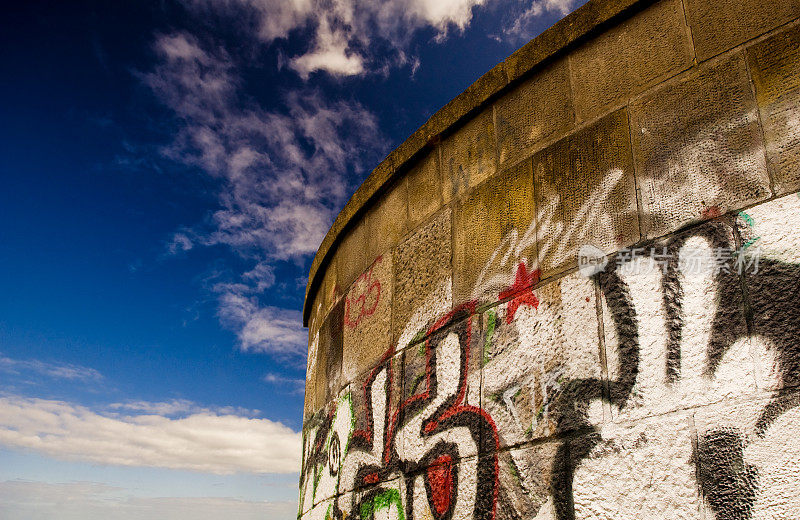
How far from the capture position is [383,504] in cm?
427

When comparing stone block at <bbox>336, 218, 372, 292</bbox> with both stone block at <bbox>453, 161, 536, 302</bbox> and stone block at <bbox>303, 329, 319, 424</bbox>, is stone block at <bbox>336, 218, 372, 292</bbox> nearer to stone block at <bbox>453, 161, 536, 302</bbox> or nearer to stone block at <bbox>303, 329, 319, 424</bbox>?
stone block at <bbox>303, 329, 319, 424</bbox>

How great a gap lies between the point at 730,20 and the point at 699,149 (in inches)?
25.2

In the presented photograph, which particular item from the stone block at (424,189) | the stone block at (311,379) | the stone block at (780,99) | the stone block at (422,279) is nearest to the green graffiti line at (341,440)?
the stone block at (311,379)

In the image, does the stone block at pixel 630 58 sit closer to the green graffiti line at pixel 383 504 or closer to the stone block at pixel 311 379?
the green graffiti line at pixel 383 504

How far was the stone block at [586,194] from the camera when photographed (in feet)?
10.2

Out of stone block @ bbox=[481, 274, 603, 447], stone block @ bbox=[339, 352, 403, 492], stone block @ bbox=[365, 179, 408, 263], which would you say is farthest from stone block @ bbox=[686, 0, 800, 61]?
stone block @ bbox=[339, 352, 403, 492]

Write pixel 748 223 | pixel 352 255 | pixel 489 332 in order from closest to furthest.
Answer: pixel 748 223 → pixel 489 332 → pixel 352 255

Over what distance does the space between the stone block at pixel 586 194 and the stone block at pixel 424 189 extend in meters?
1.05

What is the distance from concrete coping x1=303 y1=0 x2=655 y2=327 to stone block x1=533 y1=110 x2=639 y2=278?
1.89ft

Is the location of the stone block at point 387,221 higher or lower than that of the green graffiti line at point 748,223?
higher

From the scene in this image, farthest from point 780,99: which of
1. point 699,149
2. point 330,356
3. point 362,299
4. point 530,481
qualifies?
point 330,356

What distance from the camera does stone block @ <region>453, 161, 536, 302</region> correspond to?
360 cm

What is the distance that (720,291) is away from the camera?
262 cm

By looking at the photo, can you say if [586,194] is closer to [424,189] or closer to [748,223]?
[748,223]
